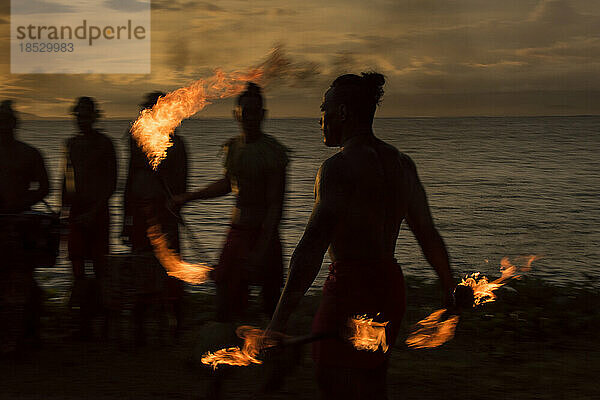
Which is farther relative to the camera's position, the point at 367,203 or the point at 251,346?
the point at 367,203

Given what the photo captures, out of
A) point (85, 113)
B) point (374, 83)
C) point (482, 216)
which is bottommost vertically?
point (482, 216)

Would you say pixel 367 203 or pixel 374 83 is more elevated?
pixel 374 83

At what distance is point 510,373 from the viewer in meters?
6.00

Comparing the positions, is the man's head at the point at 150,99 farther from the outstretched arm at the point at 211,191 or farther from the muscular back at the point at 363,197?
the muscular back at the point at 363,197

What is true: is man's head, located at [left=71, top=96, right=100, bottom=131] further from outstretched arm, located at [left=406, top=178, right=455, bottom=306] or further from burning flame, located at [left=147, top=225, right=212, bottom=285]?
outstretched arm, located at [left=406, top=178, right=455, bottom=306]

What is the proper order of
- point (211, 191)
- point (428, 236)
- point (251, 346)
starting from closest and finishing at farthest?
point (251, 346) → point (428, 236) → point (211, 191)

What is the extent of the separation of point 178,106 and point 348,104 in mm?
2151

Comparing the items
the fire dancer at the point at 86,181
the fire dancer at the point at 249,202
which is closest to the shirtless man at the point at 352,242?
the fire dancer at the point at 249,202

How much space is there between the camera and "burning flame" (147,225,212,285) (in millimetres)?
5008

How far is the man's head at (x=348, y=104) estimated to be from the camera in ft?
10.6

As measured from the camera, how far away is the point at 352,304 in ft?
10.2

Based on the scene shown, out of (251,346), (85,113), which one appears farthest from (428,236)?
(85,113)

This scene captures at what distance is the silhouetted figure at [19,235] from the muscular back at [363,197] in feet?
12.0

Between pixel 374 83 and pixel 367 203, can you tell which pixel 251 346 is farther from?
pixel 374 83
